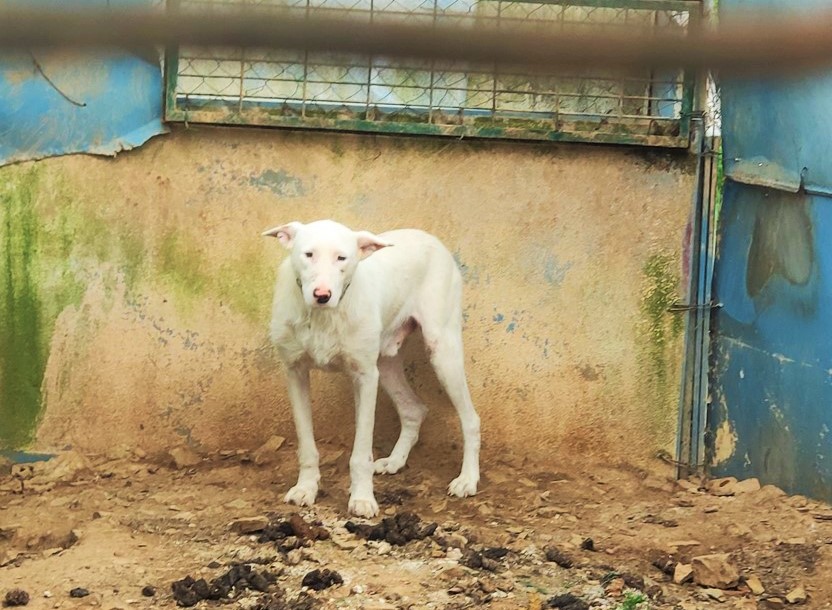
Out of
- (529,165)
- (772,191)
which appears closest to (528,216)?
(529,165)

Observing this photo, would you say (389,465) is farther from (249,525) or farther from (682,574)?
(682,574)

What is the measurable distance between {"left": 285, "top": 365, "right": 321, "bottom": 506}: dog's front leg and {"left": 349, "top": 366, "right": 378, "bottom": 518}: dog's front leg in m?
0.21

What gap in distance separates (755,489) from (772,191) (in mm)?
1605

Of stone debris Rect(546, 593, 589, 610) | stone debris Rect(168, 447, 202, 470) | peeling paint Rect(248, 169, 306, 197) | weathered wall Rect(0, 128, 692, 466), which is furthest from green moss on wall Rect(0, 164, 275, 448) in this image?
stone debris Rect(546, 593, 589, 610)

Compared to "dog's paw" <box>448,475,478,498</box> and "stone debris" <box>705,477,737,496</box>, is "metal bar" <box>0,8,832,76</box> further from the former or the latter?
"stone debris" <box>705,477,737,496</box>

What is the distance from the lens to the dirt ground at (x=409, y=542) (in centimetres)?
481

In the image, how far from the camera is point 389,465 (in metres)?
6.60

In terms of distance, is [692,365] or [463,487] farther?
[692,365]

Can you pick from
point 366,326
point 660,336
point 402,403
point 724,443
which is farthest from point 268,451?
point 724,443

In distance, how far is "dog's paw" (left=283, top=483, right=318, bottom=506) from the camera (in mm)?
5893

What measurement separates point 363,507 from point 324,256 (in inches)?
49.8

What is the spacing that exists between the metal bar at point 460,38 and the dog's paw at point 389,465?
18.2 feet

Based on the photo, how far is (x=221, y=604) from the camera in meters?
4.63

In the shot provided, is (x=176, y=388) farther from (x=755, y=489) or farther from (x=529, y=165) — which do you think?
(x=755, y=489)
